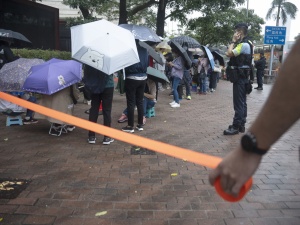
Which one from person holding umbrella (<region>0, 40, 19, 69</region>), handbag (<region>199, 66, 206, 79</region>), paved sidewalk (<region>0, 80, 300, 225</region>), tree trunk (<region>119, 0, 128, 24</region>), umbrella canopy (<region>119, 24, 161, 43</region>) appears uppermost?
tree trunk (<region>119, 0, 128, 24</region>)

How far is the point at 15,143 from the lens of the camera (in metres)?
5.18

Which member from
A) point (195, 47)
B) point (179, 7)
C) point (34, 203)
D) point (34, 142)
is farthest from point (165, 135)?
point (179, 7)

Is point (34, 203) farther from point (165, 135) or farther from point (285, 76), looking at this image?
point (165, 135)

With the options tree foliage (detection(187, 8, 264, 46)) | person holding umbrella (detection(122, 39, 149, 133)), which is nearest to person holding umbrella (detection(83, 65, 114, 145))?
person holding umbrella (detection(122, 39, 149, 133))

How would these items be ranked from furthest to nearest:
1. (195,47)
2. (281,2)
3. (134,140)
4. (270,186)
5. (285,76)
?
(281,2) → (195,47) → (270,186) → (134,140) → (285,76)

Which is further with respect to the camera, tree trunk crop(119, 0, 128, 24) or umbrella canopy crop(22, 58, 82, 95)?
tree trunk crop(119, 0, 128, 24)

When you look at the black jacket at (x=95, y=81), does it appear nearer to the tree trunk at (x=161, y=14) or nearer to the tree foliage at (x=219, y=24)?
the tree trunk at (x=161, y=14)

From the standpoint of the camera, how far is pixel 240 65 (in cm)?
582

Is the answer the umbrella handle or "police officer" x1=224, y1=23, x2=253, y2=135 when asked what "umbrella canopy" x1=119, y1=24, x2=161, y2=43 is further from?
the umbrella handle

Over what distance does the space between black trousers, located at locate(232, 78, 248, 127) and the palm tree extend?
44.1m

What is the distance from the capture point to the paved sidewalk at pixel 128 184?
9.75 ft

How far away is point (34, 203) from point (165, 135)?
3.28 metres

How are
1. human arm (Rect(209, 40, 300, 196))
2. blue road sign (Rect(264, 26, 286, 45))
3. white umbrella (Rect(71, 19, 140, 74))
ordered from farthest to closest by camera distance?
1. blue road sign (Rect(264, 26, 286, 45))
2. white umbrella (Rect(71, 19, 140, 74))
3. human arm (Rect(209, 40, 300, 196))

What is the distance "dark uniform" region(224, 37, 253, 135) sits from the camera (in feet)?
18.7
